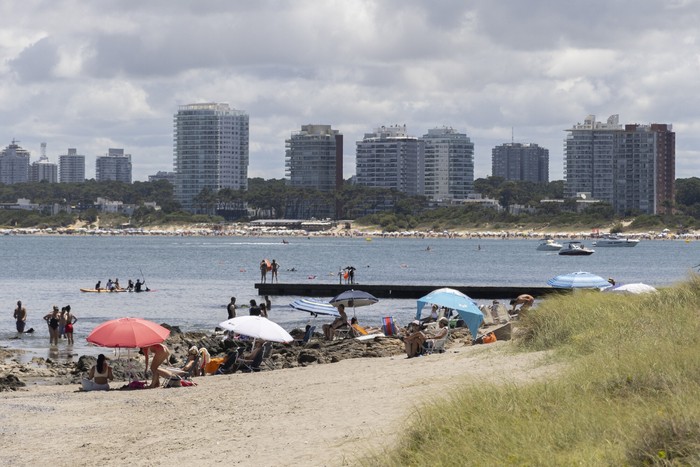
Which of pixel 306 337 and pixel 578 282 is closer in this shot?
pixel 306 337

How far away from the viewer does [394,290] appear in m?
52.0

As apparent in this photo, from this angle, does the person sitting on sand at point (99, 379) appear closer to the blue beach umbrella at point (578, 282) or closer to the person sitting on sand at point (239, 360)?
the person sitting on sand at point (239, 360)

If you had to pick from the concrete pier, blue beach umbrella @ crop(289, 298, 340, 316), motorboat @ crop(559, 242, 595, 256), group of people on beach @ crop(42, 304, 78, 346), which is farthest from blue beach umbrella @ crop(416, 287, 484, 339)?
motorboat @ crop(559, 242, 595, 256)

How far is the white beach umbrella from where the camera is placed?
24.0m

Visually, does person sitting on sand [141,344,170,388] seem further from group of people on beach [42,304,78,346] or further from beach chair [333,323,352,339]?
group of people on beach [42,304,78,346]

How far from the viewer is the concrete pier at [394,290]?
5041cm

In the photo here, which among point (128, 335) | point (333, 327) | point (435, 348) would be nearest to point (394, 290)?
point (333, 327)

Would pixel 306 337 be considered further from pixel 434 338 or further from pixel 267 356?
pixel 434 338

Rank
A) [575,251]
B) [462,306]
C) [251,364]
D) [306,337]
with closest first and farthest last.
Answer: [251,364] < [462,306] < [306,337] < [575,251]

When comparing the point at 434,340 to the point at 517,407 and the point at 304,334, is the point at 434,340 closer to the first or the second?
the point at 304,334

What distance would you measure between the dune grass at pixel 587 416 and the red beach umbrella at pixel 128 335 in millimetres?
9436

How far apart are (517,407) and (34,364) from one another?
61.5 feet

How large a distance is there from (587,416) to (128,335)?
12.8m

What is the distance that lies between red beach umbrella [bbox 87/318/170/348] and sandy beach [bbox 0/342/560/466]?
101 centimetres
